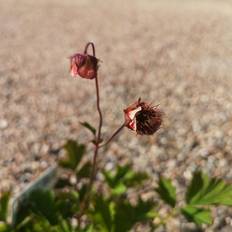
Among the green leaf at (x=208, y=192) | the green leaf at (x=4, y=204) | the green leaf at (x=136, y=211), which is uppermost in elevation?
the green leaf at (x=208, y=192)

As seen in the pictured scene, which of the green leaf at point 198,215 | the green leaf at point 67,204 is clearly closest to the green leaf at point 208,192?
the green leaf at point 198,215

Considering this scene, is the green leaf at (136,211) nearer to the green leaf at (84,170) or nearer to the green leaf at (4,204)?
the green leaf at (84,170)

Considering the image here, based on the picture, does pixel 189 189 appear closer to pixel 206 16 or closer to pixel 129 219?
pixel 129 219

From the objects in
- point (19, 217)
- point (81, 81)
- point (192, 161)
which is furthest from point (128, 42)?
point (19, 217)

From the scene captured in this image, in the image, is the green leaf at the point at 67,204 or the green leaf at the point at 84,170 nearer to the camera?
the green leaf at the point at 67,204

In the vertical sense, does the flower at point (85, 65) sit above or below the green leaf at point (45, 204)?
above

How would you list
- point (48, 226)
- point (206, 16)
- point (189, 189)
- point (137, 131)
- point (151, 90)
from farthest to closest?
point (206, 16) < point (151, 90) < point (189, 189) < point (48, 226) < point (137, 131)
